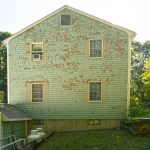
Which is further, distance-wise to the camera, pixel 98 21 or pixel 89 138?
pixel 98 21

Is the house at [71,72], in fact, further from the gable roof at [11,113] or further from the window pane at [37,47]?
the gable roof at [11,113]

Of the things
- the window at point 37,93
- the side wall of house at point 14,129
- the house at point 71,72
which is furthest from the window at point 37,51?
the side wall of house at point 14,129

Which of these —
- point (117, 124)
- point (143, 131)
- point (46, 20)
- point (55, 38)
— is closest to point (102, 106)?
point (117, 124)

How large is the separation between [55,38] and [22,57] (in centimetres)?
A: 290

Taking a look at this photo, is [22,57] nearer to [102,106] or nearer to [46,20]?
[46,20]

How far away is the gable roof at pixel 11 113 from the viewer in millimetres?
19812

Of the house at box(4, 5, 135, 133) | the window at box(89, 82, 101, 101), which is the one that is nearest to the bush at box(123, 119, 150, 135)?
the house at box(4, 5, 135, 133)

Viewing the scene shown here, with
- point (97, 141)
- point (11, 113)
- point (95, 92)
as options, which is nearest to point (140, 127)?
point (97, 141)

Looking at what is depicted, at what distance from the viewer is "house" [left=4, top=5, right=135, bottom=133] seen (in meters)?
23.1

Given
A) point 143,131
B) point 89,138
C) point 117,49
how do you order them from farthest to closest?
point 117,49 < point 143,131 < point 89,138

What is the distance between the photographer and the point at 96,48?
23.4m

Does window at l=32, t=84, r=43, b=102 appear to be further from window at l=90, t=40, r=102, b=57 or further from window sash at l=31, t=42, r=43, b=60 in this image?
window at l=90, t=40, r=102, b=57

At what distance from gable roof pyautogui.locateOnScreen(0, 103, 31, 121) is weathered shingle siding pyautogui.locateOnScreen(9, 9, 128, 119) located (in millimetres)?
981

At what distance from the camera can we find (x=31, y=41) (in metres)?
24.4
